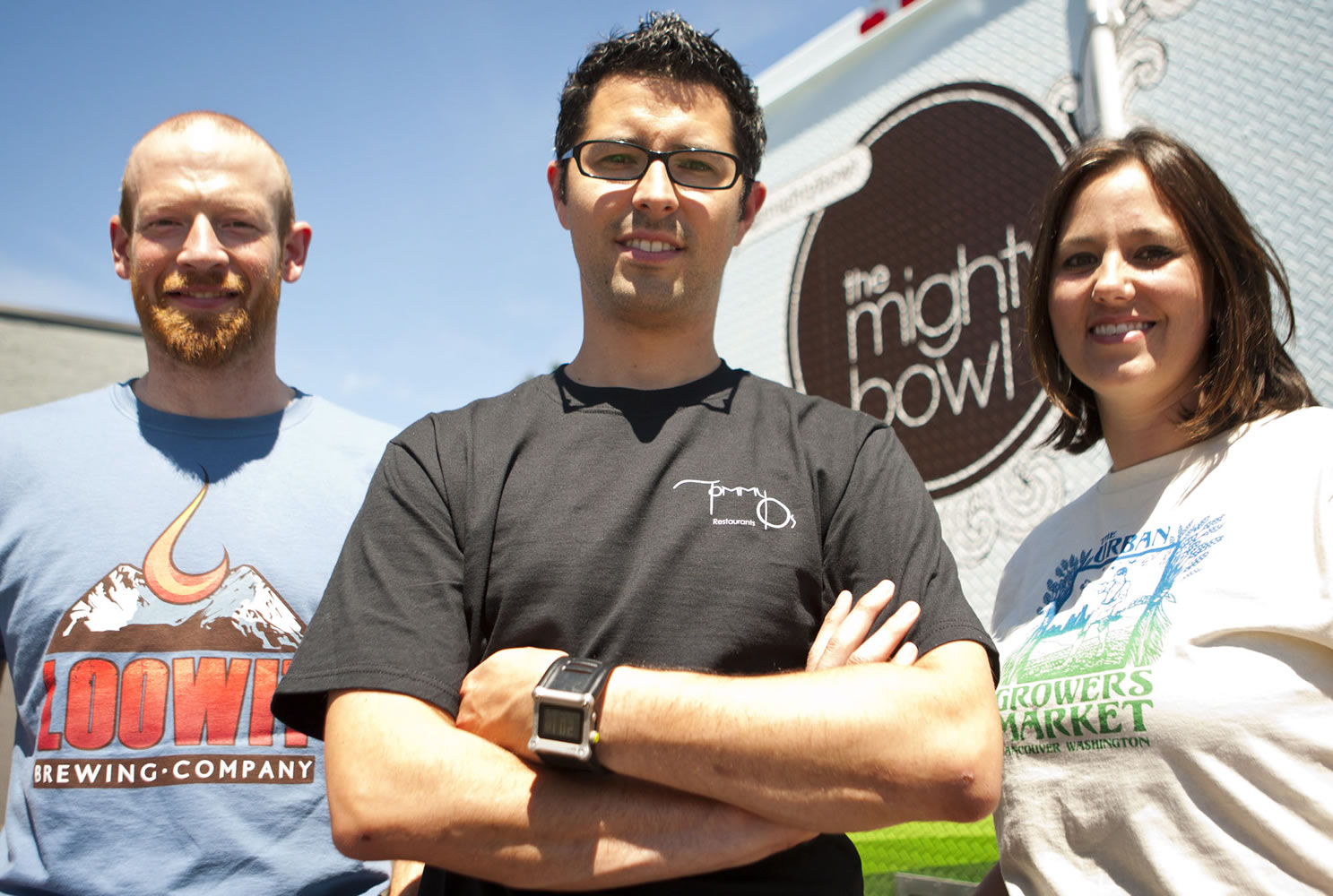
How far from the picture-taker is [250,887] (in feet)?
5.41

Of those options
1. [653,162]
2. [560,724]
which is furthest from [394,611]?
[653,162]

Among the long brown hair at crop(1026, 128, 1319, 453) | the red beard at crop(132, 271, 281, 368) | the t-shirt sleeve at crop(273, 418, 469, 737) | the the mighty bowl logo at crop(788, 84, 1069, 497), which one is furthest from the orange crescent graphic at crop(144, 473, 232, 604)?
the the mighty bowl logo at crop(788, 84, 1069, 497)

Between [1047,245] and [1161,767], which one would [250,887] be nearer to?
[1161,767]

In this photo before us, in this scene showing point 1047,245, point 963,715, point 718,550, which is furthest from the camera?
point 1047,245

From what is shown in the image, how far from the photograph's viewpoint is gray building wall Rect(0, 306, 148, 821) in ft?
27.0

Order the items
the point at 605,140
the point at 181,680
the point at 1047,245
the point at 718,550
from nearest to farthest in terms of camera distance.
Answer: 1. the point at 718,550
2. the point at 605,140
3. the point at 181,680
4. the point at 1047,245

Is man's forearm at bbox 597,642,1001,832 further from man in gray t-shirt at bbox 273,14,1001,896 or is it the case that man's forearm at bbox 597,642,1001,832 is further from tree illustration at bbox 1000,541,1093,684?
tree illustration at bbox 1000,541,1093,684

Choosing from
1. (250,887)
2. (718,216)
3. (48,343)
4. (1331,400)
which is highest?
(48,343)

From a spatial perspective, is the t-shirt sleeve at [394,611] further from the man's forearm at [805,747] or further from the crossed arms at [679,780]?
the man's forearm at [805,747]

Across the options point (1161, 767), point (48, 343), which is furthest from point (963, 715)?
point (48, 343)

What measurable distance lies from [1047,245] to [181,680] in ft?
6.01

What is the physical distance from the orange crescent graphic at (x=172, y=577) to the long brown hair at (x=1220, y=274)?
172cm

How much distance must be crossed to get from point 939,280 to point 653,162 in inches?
75.2

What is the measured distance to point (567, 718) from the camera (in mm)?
1203
